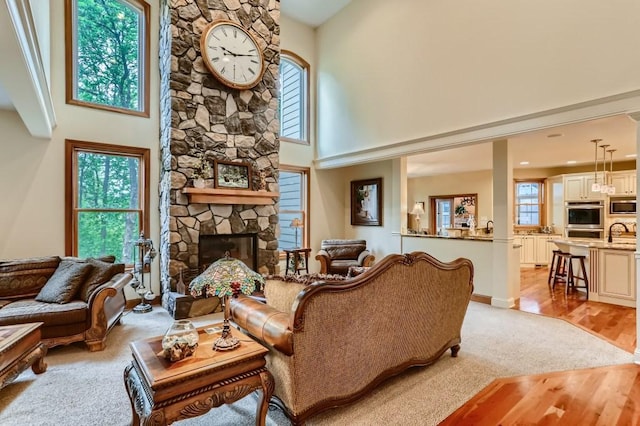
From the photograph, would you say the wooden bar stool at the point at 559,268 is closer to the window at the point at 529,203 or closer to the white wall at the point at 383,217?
the window at the point at 529,203

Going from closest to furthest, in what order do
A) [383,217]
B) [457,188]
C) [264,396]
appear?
[264,396] < [383,217] < [457,188]

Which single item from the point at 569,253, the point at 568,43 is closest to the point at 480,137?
the point at 568,43

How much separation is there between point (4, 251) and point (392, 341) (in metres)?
4.92

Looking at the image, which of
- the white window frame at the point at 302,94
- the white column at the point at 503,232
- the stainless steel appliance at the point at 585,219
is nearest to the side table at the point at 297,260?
the white window frame at the point at 302,94

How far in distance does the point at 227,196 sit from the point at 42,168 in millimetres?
2397

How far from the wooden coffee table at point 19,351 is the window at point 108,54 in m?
3.29

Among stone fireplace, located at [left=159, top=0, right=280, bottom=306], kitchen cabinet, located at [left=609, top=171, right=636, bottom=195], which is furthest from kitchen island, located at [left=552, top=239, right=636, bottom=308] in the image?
stone fireplace, located at [left=159, top=0, right=280, bottom=306]

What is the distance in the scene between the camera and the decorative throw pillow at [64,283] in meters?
3.46

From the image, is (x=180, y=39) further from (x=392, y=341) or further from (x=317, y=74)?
(x=392, y=341)

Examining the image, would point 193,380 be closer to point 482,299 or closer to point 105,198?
point 105,198

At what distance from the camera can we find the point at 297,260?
6344 mm

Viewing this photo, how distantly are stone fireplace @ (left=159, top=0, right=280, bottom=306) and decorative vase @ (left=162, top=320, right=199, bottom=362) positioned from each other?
2.99 m

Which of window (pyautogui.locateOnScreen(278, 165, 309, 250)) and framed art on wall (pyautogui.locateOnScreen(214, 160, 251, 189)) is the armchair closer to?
window (pyautogui.locateOnScreen(278, 165, 309, 250))

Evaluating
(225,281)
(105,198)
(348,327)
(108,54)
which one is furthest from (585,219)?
(108,54)
